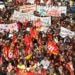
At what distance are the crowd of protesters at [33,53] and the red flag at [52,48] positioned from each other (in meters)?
0.15

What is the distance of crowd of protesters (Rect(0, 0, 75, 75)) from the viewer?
71.0ft

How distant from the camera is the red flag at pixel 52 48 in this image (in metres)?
23.3

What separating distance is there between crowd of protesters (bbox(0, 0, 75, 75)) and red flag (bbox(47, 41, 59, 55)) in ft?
0.48

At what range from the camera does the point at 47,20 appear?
26891 millimetres

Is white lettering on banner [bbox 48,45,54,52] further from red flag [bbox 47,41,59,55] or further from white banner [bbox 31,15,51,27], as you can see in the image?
white banner [bbox 31,15,51,27]

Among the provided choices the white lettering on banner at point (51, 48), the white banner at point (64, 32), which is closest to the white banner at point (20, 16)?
the white banner at point (64, 32)

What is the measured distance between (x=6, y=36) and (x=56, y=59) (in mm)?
3452

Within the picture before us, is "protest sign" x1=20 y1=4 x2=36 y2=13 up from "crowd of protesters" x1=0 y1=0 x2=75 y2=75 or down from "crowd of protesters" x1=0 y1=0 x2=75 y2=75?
up

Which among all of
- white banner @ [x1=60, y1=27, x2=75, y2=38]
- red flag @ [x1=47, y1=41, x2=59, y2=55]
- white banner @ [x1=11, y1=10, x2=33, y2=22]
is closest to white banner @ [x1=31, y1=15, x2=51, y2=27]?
white banner @ [x1=11, y1=10, x2=33, y2=22]

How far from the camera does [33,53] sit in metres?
23.0

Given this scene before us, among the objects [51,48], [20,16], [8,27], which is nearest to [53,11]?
[20,16]

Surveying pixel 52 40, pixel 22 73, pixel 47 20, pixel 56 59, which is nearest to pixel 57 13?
pixel 47 20

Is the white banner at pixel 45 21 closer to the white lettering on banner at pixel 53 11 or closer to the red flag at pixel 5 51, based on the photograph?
the white lettering on banner at pixel 53 11

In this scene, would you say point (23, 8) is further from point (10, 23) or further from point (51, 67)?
point (51, 67)
